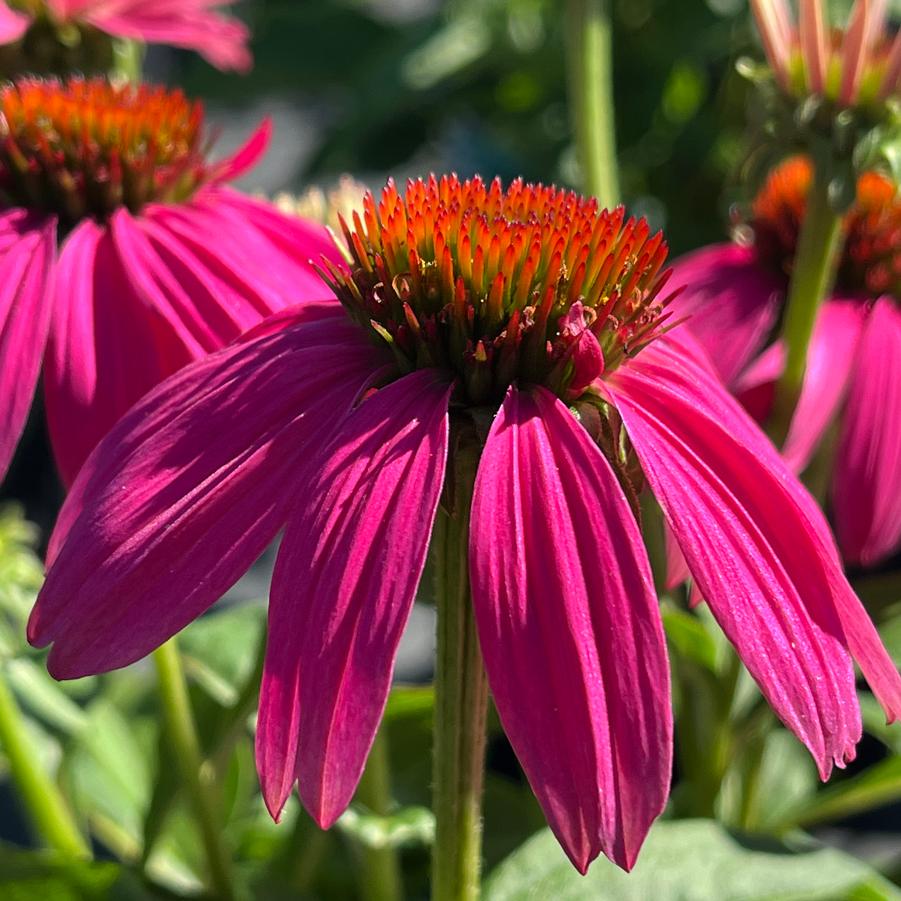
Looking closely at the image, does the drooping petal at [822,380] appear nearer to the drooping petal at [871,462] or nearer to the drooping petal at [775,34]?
the drooping petal at [871,462]

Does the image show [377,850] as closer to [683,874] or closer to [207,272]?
[683,874]

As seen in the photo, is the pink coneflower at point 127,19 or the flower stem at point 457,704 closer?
the flower stem at point 457,704

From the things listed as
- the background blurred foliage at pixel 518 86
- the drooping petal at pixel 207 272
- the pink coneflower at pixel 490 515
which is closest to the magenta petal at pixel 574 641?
the pink coneflower at pixel 490 515

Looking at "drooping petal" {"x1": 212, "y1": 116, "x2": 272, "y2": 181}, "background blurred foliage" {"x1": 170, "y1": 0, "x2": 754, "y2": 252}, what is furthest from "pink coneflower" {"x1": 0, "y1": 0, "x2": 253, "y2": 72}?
"background blurred foliage" {"x1": 170, "y1": 0, "x2": 754, "y2": 252}

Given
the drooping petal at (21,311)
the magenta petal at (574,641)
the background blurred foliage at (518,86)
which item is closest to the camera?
the magenta petal at (574,641)

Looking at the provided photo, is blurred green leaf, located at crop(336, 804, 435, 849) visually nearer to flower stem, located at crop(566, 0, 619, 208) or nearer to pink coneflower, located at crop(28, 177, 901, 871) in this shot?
pink coneflower, located at crop(28, 177, 901, 871)

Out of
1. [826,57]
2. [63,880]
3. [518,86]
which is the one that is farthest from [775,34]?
[518,86]
